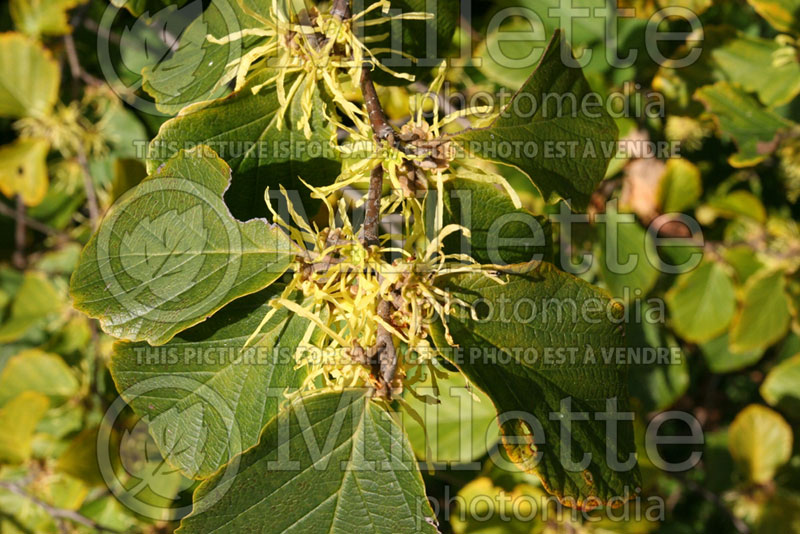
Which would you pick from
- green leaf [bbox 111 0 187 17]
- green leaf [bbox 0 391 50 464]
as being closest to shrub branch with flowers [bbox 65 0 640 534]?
green leaf [bbox 111 0 187 17]

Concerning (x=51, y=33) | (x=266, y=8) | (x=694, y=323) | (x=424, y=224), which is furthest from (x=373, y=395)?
(x=51, y=33)

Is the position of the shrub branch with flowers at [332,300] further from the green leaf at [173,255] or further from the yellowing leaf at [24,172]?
the yellowing leaf at [24,172]

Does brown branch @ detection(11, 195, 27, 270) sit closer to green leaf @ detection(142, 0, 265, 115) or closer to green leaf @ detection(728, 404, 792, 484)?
green leaf @ detection(142, 0, 265, 115)

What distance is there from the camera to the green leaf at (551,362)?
0.77 m

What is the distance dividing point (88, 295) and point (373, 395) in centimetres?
37

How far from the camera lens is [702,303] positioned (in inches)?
67.7

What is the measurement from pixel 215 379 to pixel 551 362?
1.50 ft

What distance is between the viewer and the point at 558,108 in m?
0.88

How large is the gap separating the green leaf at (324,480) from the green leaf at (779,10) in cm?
122

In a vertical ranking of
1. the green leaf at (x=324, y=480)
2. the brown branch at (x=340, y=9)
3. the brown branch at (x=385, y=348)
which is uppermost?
the brown branch at (x=340, y=9)

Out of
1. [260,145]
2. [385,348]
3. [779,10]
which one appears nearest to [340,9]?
[260,145]

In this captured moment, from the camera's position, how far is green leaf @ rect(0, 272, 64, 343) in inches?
70.9

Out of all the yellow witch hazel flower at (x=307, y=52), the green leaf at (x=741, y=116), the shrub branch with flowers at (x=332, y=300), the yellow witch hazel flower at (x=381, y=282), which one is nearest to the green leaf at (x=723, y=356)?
the green leaf at (x=741, y=116)

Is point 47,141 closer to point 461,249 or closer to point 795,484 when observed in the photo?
point 461,249
